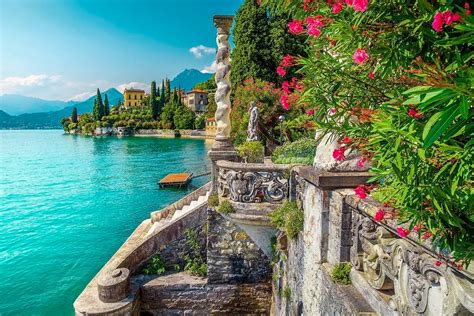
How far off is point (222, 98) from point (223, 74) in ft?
Result: 1.89

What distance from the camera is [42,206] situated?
20.5 m

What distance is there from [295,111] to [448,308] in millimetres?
12704

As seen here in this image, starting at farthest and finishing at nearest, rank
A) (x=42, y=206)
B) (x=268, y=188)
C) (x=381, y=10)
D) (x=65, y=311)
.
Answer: (x=42, y=206)
(x=65, y=311)
(x=268, y=188)
(x=381, y=10)

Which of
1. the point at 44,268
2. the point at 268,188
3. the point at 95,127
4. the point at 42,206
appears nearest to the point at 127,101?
the point at 95,127

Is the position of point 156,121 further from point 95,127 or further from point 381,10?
point 381,10

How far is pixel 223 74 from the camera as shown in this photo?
23.8 feet

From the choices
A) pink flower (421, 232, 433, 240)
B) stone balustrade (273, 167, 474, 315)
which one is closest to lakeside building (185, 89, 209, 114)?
stone balustrade (273, 167, 474, 315)

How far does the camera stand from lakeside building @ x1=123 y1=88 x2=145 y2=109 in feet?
401

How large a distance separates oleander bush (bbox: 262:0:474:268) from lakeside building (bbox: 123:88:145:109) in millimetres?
128276

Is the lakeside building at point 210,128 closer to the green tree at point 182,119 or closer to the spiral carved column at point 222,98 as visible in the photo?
the green tree at point 182,119

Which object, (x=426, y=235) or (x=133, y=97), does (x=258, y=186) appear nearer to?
(x=426, y=235)

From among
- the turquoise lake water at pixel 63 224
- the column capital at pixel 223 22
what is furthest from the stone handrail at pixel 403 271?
the turquoise lake water at pixel 63 224

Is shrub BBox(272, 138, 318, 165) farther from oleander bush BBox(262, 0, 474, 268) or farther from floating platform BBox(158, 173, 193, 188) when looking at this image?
floating platform BBox(158, 173, 193, 188)

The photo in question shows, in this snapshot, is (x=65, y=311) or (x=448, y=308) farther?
(x=65, y=311)
